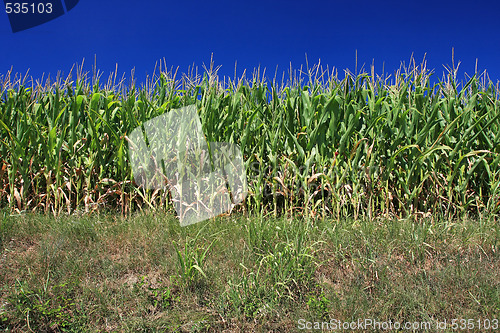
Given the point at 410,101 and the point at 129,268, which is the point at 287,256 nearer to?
the point at 129,268

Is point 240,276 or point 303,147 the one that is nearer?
point 240,276

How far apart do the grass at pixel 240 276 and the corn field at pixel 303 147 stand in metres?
0.57

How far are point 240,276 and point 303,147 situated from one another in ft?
6.17

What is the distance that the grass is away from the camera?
2.47 meters

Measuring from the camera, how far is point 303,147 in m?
4.08

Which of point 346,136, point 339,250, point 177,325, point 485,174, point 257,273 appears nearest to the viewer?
point 177,325

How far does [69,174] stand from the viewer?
4.21 metres

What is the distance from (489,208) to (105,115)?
4.77 m

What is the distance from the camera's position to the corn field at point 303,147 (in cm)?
387

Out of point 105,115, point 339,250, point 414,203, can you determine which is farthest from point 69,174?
point 414,203

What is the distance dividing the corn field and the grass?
57cm

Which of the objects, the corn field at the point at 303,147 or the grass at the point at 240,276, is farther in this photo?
the corn field at the point at 303,147

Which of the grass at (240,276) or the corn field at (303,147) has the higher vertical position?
the corn field at (303,147)

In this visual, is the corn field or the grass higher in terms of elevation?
the corn field
